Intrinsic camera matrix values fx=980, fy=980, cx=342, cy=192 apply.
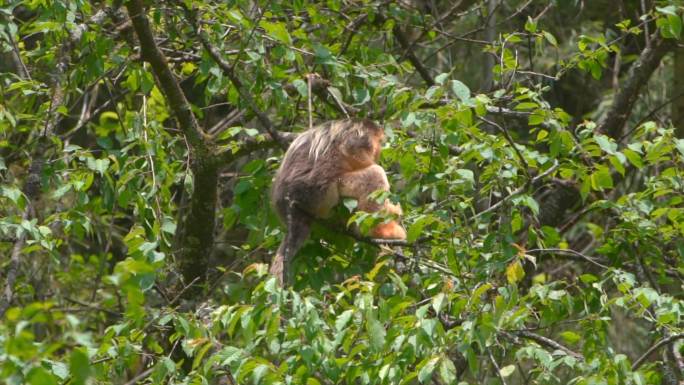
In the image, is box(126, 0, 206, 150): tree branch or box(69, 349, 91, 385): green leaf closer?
box(69, 349, 91, 385): green leaf

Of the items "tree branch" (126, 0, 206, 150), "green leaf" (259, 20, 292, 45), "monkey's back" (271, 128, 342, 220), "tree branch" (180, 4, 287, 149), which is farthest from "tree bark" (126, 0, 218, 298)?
"green leaf" (259, 20, 292, 45)

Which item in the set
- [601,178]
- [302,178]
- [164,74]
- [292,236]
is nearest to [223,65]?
[164,74]

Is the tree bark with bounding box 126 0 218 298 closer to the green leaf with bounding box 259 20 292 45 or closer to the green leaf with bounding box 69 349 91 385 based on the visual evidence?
the green leaf with bounding box 259 20 292 45

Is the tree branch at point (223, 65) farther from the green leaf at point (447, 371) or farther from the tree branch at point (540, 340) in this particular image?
the green leaf at point (447, 371)

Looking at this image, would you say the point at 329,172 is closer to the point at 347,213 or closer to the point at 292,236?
the point at 347,213

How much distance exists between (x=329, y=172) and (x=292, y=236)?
2.46ft

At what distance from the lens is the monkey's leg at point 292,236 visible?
5.81 m

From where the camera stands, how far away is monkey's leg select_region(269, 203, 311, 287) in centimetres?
581

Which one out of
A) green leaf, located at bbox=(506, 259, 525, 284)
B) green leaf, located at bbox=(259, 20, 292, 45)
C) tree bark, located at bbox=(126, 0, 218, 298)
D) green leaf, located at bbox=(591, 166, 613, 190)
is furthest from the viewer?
tree bark, located at bbox=(126, 0, 218, 298)

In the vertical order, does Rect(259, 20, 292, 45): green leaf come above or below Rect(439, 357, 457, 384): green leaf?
above

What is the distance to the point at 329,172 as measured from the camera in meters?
6.54

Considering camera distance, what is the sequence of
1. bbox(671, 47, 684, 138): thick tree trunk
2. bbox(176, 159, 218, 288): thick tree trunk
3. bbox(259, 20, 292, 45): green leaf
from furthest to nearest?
bbox(671, 47, 684, 138): thick tree trunk
bbox(176, 159, 218, 288): thick tree trunk
bbox(259, 20, 292, 45): green leaf

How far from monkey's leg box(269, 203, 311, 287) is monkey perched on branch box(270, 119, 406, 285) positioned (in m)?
0.01

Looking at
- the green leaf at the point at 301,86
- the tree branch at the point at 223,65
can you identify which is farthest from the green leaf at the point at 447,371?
the tree branch at the point at 223,65
